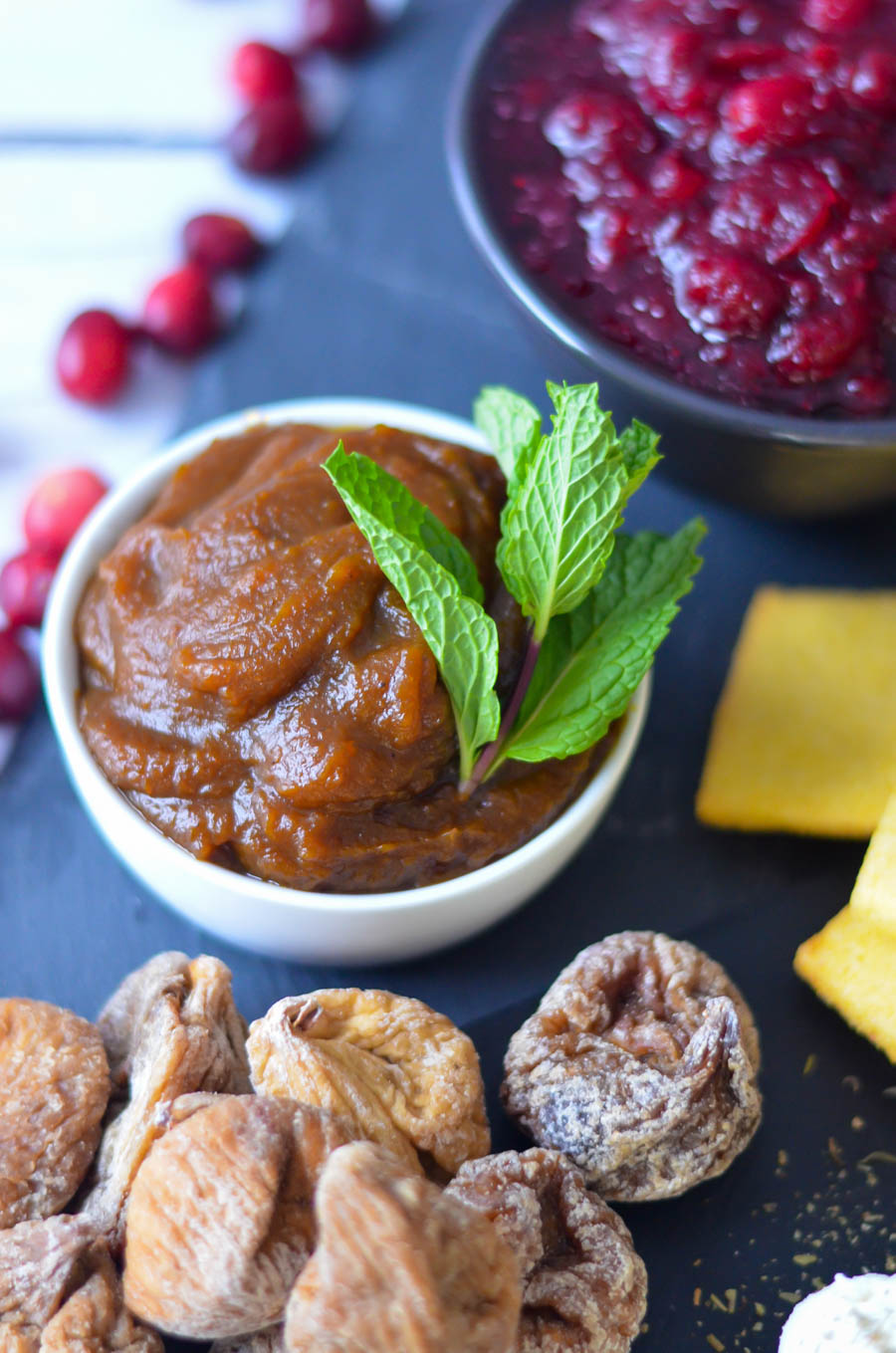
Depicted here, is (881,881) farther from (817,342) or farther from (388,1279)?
(388,1279)

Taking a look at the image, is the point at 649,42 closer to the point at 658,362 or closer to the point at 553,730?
the point at 658,362

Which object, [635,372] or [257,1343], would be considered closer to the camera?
[257,1343]

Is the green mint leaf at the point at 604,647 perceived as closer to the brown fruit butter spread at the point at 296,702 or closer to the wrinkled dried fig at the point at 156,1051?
the brown fruit butter spread at the point at 296,702

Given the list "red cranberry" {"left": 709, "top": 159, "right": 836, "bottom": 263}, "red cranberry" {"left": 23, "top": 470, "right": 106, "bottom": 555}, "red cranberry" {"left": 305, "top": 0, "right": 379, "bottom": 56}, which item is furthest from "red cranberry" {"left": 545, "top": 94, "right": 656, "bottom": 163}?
"red cranberry" {"left": 305, "top": 0, "right": 379, "bottom": 56}

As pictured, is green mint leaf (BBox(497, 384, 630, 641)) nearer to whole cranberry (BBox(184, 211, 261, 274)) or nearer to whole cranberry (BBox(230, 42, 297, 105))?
whole cranberry (BBox(184, 211, 261, 274))

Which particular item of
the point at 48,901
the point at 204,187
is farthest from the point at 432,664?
the point at 204,187

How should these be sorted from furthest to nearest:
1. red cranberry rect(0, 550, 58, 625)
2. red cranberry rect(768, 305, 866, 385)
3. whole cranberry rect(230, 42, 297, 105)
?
whole cranberry rect(230, 42, 297, 105)
red cranberry rect(0, 550, 58, 625)
red cranberry rect(768, 305, 866, 385)

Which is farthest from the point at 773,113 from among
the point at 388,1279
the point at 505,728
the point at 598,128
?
the point at 388,1279
